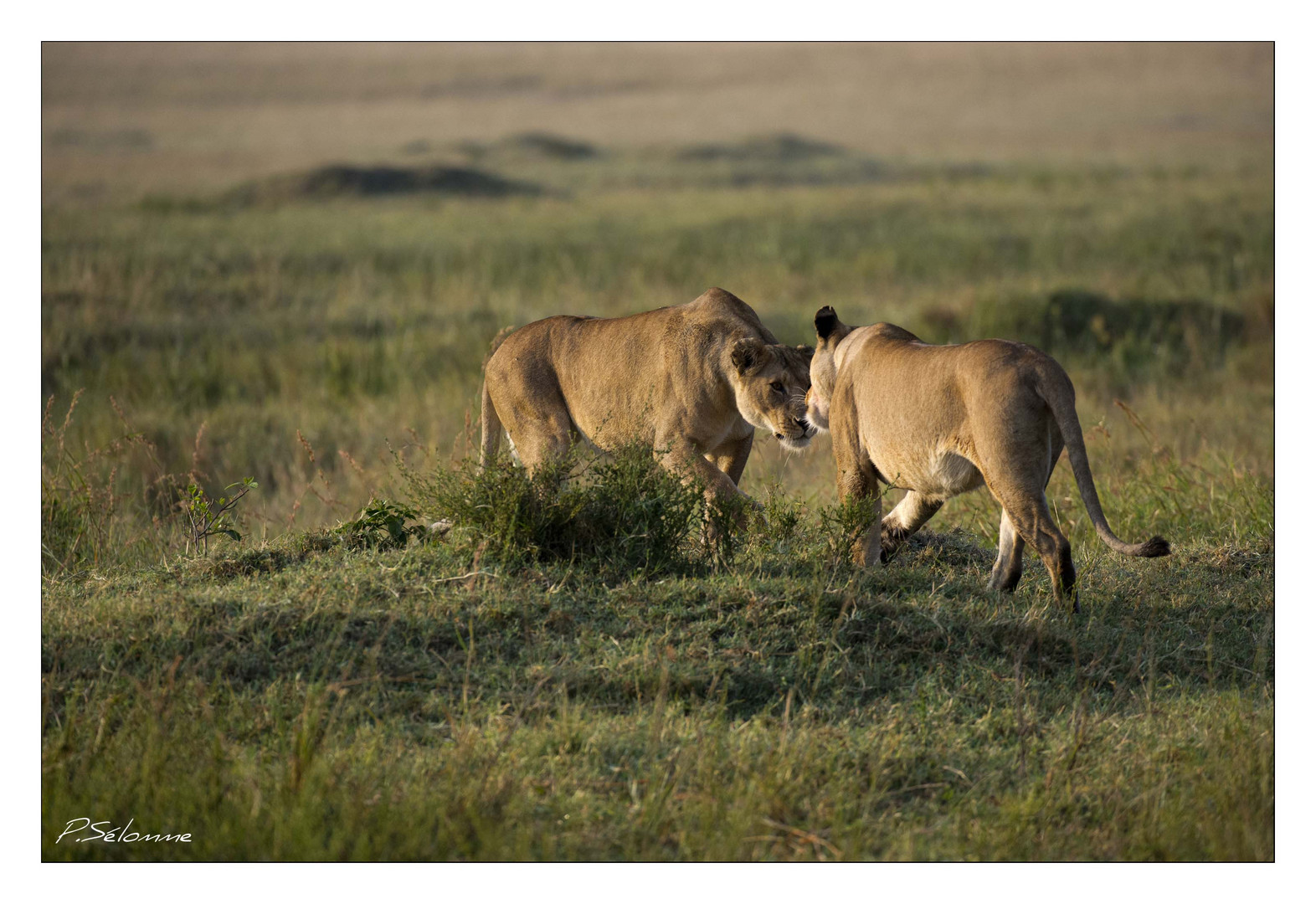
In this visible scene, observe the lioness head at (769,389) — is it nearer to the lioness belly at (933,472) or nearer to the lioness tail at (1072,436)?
the lioness belly at (933,472)

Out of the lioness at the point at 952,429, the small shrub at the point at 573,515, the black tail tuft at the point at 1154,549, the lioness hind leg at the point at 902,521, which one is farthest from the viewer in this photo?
the lioness hind leg at the point at 902,521

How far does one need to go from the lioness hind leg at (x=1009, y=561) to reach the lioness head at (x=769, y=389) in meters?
1.12

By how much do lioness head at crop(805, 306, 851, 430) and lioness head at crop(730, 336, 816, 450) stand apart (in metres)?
0.06

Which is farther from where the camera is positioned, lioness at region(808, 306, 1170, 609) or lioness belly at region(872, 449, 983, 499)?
lioness belly at region(872, 449, 983, 499)

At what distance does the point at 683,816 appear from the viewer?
4363 mm

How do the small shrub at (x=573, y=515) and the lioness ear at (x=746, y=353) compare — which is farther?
the lioness ear at (x=746, y=353)

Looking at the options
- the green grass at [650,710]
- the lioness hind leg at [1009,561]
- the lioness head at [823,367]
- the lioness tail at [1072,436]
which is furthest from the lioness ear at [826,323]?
the lioness tail at [1072,436]

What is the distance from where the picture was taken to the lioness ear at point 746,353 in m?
6.41

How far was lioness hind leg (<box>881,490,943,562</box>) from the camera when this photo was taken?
6.79 metres

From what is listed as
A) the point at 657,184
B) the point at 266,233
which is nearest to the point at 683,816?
the point at 266,233

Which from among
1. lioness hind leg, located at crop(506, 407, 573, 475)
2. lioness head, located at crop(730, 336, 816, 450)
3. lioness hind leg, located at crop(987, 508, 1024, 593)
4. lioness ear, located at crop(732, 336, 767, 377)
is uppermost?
lioness ear, located at crop(732, 336, 767, 377)

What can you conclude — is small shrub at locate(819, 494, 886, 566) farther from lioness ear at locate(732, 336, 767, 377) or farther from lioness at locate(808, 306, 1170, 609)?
lioness ear at locate(732, 336, 767, 377)

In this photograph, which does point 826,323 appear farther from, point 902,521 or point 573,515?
point 573,515
